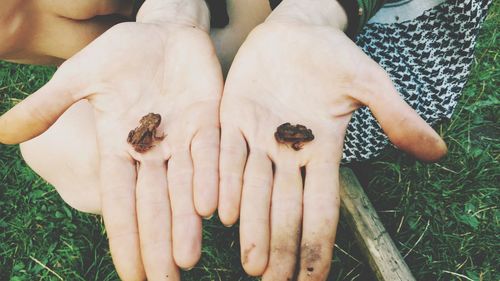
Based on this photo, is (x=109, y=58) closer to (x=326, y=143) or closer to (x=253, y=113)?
(x=253, y=113)

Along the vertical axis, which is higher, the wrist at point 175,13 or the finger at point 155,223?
the wrist at point 175,13

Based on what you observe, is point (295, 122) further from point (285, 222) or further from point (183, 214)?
point (183, 214)

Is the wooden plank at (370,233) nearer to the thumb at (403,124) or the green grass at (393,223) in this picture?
the green grass at (393,223)

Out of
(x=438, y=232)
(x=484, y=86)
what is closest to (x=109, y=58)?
(x=438, y=232)

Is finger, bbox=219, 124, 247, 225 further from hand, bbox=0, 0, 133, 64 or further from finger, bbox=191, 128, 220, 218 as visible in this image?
hand, bbox=0, 0, 133, 64

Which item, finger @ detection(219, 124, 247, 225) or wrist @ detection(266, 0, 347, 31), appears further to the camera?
wrist @ detection(266, 0, 347, 31)

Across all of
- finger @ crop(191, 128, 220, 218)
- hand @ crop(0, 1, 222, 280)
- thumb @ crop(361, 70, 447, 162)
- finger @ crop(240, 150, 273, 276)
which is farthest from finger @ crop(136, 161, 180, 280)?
thumb @ crop(361, 70, 447, 162)

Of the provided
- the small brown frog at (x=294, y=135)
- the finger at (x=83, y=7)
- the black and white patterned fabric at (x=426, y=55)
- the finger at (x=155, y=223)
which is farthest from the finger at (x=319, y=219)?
the finger at (x=83, y=7)
